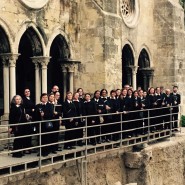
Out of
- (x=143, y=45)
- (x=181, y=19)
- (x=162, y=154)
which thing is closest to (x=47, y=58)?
(x=162, y=154)

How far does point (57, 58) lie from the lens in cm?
1805

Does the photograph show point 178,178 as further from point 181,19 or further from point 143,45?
point 181,19

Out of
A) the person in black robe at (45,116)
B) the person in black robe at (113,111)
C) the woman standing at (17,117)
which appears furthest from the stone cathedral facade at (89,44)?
the woman standing at (17,117)

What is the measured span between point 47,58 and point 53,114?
5338 mm

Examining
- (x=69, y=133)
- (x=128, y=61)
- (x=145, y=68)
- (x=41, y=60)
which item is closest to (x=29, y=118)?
(x=69, y=133)

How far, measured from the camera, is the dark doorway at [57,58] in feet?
55.1

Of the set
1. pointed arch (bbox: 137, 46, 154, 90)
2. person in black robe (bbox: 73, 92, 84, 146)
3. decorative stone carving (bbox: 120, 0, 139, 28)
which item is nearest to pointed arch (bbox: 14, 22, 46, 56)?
→ person in black robe (bbox: 73, 92, 84, 146)

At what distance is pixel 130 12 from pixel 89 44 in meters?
4.37

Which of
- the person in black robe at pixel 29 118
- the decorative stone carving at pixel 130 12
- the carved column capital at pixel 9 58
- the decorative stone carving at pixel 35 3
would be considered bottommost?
the person in black robe at pixel 29 118

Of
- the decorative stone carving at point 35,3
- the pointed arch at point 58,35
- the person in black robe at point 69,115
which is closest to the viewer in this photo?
the person in black robe at point 69,115

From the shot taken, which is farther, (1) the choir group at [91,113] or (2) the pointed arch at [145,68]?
(2) the pointed arch at [145,68]

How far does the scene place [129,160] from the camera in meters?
12.8

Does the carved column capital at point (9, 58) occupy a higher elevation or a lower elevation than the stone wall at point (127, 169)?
higher

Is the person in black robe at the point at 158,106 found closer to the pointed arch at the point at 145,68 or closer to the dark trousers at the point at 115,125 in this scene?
the dark trousers at the point at 115,125
